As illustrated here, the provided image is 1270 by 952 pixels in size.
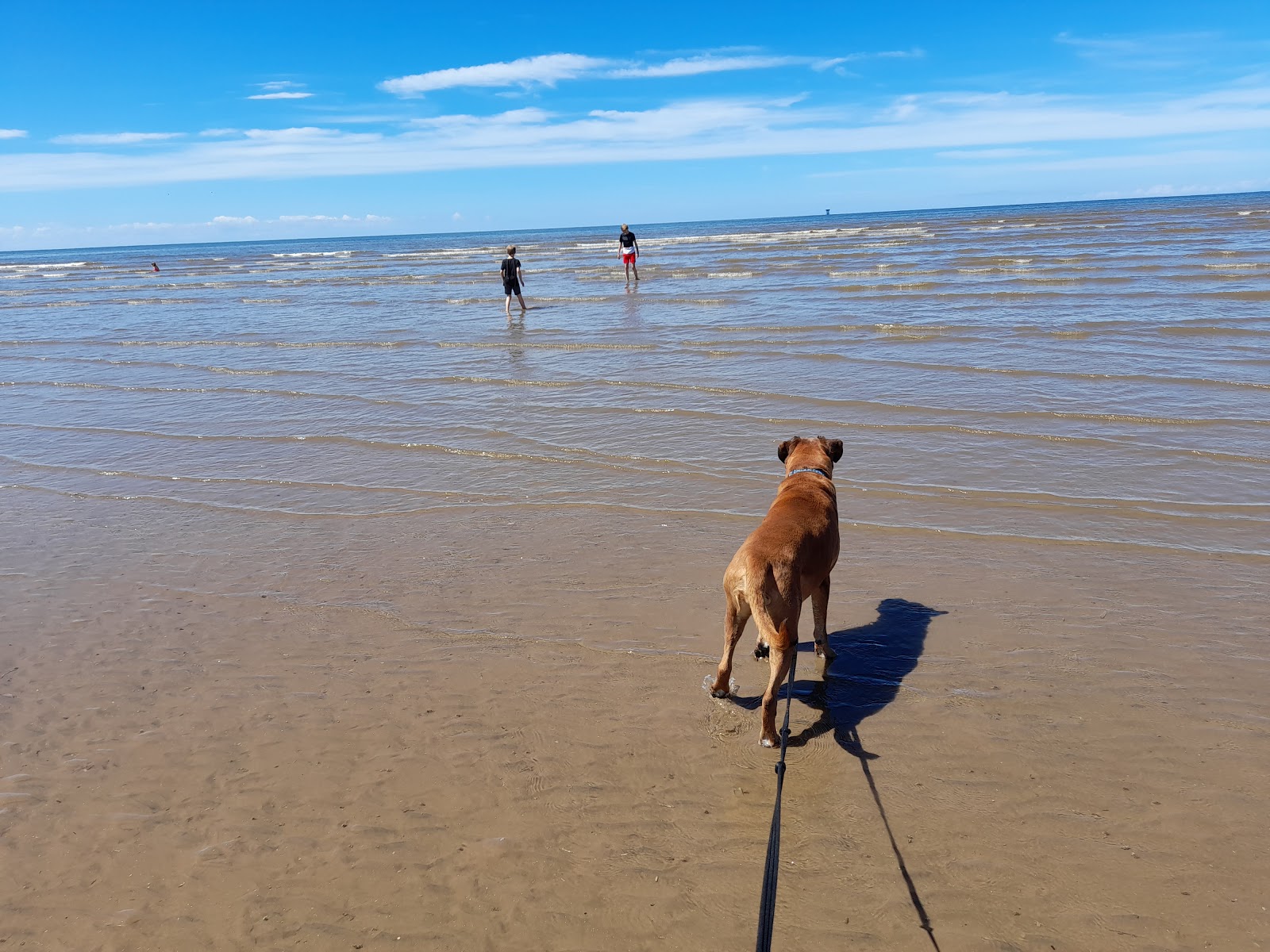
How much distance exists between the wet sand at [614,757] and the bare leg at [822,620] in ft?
0.37

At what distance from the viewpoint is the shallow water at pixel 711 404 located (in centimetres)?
737

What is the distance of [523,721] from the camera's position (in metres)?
4.16

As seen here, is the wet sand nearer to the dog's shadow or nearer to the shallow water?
the dog's shadow

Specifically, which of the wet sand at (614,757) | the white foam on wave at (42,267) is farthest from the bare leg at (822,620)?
the white foam on wave at (42,267)

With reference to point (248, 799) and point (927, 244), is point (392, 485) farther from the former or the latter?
point (927, 244)

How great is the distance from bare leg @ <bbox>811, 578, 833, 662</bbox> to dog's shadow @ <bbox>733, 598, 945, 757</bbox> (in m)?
0.08

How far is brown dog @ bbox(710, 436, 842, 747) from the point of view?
3.85m

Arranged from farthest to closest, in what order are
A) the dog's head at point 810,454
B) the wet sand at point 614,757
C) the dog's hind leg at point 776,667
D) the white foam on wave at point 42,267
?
the white foam on wave at point 42,267
the dog's head at point 810,454
the dog's hind leg at point 776,667
the wet sand at point 614,757

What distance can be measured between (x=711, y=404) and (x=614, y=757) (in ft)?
23.7

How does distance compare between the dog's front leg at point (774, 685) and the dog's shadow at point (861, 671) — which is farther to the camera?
the dog's shadow at point (861, 671)

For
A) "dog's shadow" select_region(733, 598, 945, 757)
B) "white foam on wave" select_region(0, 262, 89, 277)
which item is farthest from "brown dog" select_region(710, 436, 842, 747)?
"white foam on wave" select_region(0, 262, 89, 277)

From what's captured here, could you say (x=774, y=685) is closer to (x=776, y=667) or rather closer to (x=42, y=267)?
(x=776, y=667)

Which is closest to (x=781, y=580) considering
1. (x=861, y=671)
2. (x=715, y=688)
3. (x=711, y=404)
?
(x=715, y=688)

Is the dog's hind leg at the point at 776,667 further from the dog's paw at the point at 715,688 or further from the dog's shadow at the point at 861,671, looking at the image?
the dog's paw at the point at 715,688
